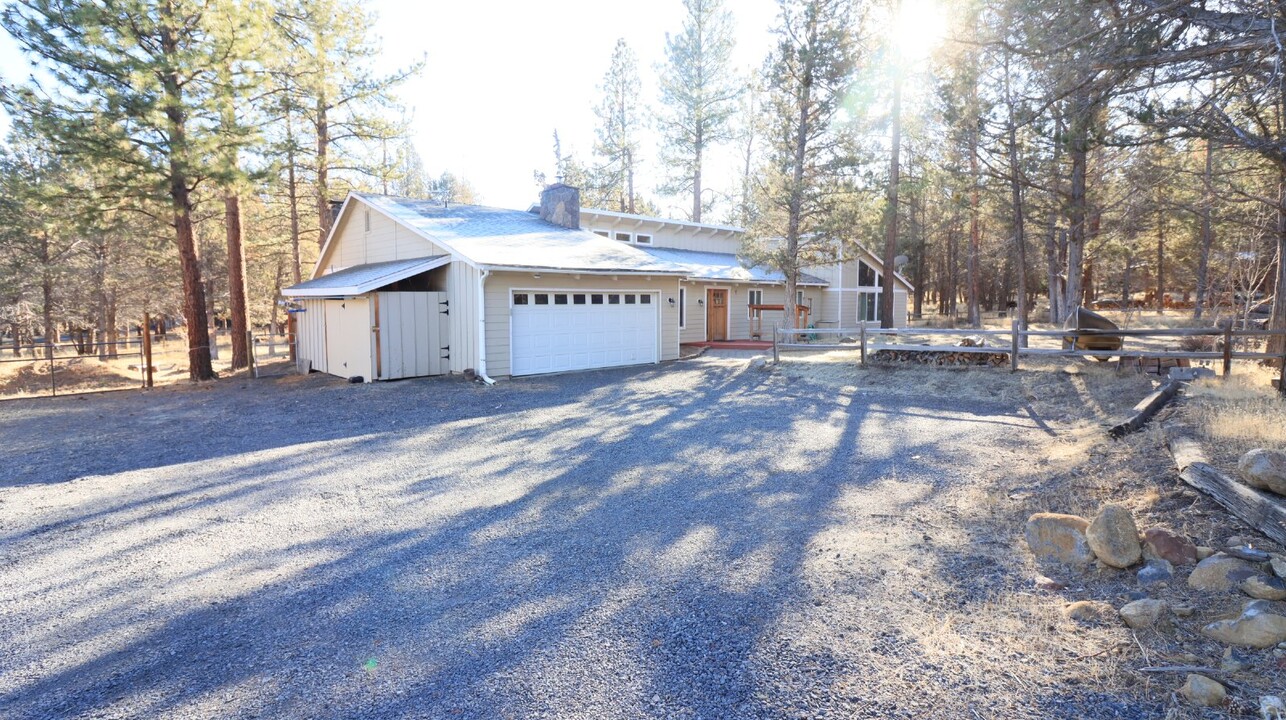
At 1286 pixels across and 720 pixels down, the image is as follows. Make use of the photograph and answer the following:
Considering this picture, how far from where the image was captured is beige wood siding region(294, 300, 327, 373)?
14.8 metres

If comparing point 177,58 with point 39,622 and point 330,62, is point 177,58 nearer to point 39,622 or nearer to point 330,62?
point 330,62

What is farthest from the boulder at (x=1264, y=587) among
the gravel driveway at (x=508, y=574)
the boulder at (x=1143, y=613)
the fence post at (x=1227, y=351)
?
the fence post at (x=1227, y=351)

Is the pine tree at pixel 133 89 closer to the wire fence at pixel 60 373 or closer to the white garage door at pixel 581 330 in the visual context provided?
the wire fence at pixel 60 373

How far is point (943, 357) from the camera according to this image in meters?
13.1

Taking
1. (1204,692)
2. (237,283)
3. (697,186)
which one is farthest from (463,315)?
(697,186)

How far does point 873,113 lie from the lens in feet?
→ 68.9

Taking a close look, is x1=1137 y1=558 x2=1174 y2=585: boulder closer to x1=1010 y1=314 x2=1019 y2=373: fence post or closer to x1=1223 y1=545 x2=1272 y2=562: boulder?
x1=1223 y1=545 x2=1272 y2=562: boulder

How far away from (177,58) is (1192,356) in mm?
17844

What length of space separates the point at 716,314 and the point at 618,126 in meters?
16.0

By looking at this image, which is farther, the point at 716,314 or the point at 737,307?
the point at 737,307

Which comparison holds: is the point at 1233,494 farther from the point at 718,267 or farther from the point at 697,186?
the point at 697,186

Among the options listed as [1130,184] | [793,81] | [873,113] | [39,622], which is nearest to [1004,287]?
[873,113]

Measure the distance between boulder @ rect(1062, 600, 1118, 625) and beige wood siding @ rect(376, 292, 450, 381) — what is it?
12.1 metres

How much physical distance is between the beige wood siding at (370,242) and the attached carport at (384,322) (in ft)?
1.00
